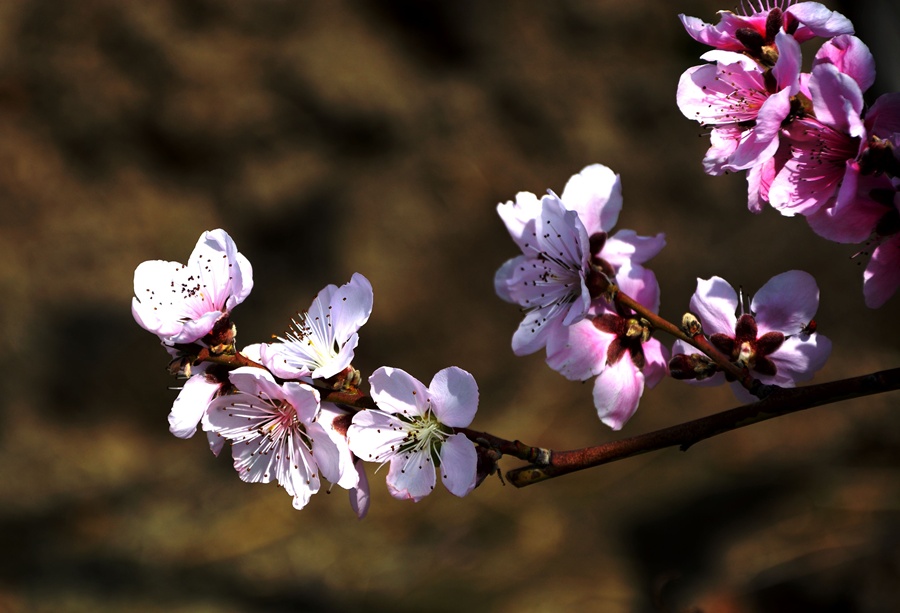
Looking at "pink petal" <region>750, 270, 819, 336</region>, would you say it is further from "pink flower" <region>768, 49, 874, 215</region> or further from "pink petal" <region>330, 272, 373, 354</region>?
"pink petal" <region>330, 272, 373, 354</region>

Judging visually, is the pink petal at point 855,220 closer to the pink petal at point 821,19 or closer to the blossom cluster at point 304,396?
the pink petal at point 821,19

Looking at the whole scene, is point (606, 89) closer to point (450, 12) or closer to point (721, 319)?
point (450, 12)

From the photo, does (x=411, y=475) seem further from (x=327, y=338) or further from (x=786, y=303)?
(x=786, y=303)

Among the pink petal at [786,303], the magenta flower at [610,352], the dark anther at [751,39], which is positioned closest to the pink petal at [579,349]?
the magenta flower at [610,352]

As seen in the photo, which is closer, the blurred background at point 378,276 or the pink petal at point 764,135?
the pink petal at point 764,135

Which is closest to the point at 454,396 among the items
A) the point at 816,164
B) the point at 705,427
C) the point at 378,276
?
the point at 705,427

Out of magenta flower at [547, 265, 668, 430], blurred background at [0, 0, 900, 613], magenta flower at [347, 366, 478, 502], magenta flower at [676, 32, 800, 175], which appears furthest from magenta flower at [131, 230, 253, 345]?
blurred background at [0, 0, 900, 613]

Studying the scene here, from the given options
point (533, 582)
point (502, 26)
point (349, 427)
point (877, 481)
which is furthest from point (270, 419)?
point (877, 481)
